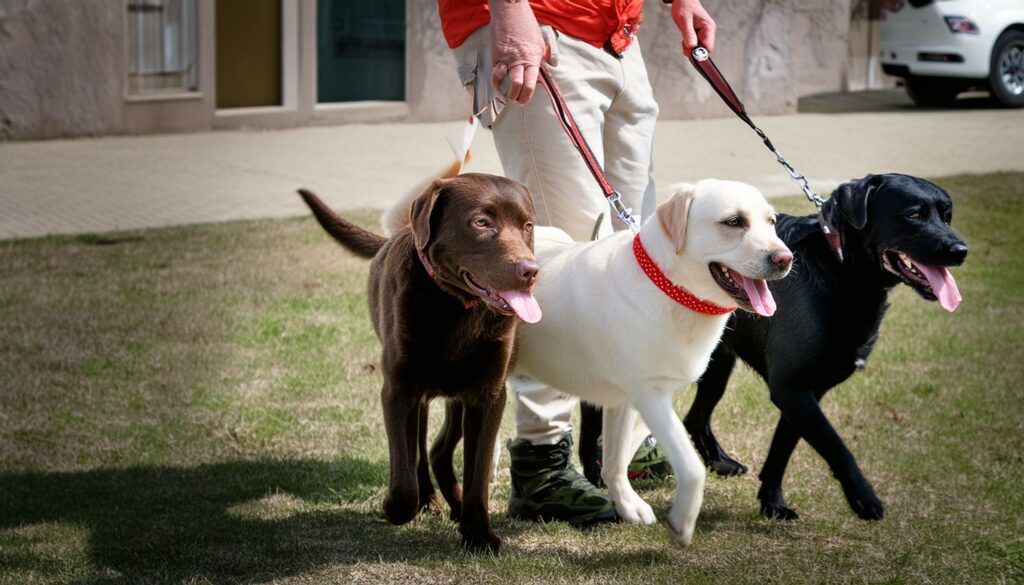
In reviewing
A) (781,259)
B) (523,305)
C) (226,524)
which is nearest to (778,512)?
(781,259)

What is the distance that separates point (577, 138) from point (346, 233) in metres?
1.05

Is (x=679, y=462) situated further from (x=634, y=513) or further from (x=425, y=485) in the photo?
(x=425, y=485)

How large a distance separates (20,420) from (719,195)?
3314 mm

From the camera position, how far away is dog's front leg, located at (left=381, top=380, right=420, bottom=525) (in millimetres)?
3959

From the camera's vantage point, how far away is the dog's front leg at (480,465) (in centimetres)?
404

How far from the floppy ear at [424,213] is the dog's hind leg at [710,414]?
1.61 metres

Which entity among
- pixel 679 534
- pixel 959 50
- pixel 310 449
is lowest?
pixel 310 449

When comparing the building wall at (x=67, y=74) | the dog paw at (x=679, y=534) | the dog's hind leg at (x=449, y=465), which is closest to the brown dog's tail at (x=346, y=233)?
the dog's hind leg at (x=449, y=465)

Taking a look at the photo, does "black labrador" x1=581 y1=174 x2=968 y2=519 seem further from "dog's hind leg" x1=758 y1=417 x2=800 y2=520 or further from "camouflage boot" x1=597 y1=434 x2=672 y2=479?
"camouflage boot" x1=597 y1=434 x2=672 y2=479

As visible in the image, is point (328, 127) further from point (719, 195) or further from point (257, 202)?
point (719, 195)

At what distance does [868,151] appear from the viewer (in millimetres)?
13648

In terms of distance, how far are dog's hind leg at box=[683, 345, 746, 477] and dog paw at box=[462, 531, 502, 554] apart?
4.29 feet

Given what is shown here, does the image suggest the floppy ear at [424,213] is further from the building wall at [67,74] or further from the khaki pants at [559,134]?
the building wall at [67,74]

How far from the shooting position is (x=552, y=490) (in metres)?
4.52
